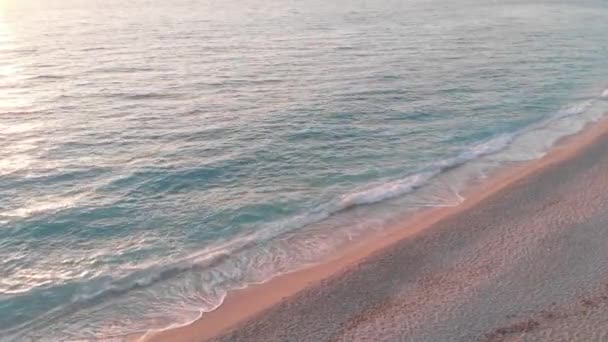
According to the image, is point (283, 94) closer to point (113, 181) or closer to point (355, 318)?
point (113, 181)

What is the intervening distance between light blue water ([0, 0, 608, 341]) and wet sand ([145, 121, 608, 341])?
3.17ft

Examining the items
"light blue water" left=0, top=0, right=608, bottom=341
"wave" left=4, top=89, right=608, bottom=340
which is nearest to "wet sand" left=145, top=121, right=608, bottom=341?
"light blue water" left=0, top=0, right=608, bottom=341

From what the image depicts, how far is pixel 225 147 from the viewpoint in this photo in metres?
21.9

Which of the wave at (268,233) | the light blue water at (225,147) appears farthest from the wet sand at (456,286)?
the wave at (268,233)

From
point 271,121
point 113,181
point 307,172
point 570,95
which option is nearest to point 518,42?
point 570,95

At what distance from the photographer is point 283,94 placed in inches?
1139

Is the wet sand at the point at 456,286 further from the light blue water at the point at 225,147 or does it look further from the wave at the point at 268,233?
the wave at the point at 268,233

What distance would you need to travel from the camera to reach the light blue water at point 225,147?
13.7 metres

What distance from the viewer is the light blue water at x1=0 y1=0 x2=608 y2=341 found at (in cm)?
1374

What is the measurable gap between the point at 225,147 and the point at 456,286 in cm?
1146

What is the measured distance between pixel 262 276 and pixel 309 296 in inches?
65.4

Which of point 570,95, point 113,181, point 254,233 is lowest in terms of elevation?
point 570,95

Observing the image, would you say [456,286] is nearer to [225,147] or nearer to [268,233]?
[268,233]

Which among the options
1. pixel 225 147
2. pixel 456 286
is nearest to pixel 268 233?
pixel 456 286
